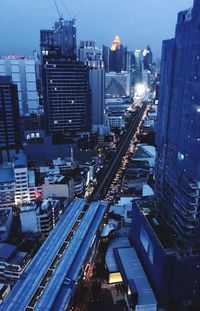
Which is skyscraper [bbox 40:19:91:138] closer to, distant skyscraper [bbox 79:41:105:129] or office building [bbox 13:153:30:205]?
distant skyscraper [bbox 79:41:105:129]

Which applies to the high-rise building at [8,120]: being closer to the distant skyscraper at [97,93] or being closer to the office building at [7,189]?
the office building at [7,189]

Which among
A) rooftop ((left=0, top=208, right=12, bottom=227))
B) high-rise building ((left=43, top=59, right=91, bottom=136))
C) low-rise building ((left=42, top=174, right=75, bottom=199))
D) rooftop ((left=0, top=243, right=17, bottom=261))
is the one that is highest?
high-rise building ((left=43, top=59, right=91, bottom=136))

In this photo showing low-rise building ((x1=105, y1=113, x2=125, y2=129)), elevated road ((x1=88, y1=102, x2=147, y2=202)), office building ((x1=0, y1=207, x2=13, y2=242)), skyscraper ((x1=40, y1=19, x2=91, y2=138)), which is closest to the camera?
office building ((x1=0, y1=207, x2=13, y2=242))

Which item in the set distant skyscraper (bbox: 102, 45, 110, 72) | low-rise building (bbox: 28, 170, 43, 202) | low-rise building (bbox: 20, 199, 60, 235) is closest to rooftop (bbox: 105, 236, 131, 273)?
low-rise building (bbox: 20, 199, 60, 235)

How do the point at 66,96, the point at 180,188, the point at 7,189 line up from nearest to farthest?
the point at 180,188 → the point at 7,189 → the point at 66,96

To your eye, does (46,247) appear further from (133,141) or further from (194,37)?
(133,141)

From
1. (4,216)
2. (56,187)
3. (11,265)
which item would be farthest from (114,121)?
(11,265)

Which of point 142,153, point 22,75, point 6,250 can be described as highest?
point 22,75

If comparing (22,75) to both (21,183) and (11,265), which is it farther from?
(11,265)
